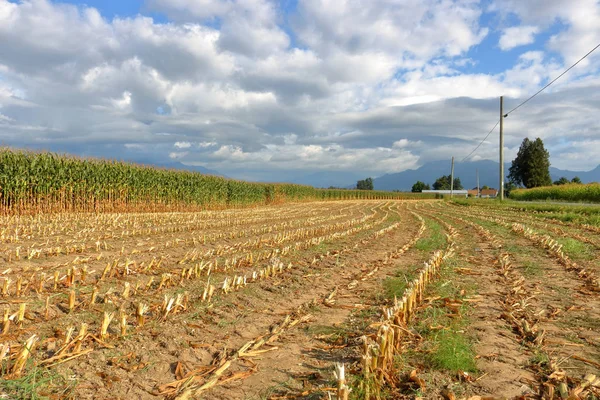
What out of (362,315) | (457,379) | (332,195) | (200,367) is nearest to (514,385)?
(457,379)

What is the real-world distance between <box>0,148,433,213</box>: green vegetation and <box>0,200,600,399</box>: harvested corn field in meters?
12.0

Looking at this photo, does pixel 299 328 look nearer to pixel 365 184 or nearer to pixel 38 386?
A: pixel 38 386

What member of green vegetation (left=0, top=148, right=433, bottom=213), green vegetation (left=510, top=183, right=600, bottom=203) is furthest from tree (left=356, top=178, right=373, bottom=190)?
green vegetation (left=0, top=148, right=433, bottom=213)

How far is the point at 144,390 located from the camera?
3369 millimetres

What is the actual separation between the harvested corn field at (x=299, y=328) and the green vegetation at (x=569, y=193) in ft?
105

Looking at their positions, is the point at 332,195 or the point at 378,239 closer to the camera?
the point at 378,239

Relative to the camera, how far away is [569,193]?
39.8 metres

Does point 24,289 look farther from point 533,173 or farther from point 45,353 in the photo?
point 533,173

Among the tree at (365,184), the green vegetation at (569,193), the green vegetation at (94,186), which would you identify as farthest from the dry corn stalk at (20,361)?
the tree at (365,184)

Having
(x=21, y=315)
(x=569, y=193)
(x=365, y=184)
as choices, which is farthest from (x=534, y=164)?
(x=21, y=315)

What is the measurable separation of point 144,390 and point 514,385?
3.11 meters

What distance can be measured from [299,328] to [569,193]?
144 ft

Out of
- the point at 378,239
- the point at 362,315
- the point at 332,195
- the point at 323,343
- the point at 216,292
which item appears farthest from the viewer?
the point at 332,195

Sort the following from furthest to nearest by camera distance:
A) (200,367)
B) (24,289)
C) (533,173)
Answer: (533,173)
(24,289)
(200,367)
